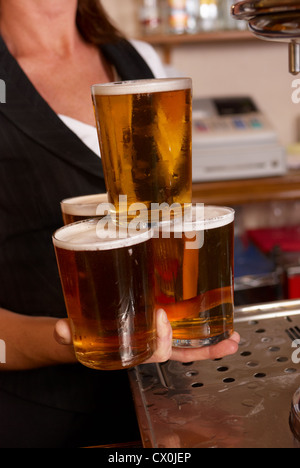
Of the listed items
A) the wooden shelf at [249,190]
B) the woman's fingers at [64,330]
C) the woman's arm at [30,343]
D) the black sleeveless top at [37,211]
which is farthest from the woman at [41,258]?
the wooden shelf at [249,190]

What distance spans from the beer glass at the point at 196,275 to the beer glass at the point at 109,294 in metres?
0.05

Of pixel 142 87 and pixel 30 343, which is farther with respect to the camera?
pixel 30 343

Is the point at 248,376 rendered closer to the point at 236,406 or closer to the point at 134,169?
the point at 236,406

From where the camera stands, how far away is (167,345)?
728mm

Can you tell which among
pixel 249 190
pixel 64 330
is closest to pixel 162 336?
pixel 64 330

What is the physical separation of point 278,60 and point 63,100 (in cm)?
188

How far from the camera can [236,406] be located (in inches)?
29.4

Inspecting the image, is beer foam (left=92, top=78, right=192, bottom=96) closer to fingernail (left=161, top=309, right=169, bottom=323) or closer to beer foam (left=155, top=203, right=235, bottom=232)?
beer foam (left=155, top=203, right=235, bottom=232)

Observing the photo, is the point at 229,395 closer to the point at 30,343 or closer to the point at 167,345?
the point at 167,345

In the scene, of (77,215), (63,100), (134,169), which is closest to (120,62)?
(63,100)

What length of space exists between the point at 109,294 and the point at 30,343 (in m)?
0.32

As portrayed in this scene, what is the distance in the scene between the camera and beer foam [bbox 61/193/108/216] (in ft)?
2.75

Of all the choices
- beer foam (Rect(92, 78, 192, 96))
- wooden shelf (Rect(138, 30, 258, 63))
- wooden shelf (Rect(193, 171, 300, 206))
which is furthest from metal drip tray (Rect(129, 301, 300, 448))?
wooden shelf (Rect(138, 30, 258, 63))

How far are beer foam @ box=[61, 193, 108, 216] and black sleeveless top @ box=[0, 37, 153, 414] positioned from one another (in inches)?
10.1
